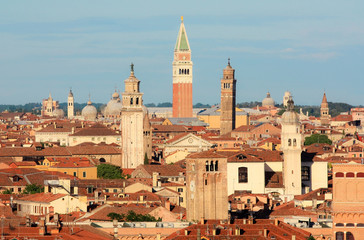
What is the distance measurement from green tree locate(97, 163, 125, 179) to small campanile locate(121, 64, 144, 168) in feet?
20.7

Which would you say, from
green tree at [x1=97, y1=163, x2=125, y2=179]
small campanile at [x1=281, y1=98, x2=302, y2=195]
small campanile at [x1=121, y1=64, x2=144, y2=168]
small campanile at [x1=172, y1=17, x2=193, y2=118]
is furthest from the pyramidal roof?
small campanile at [x1=281, y1=98, x2=302, y2=195]

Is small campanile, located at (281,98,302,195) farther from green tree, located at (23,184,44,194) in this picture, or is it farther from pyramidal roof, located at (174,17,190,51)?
pyramidal roof, located at (174,17,190,51)

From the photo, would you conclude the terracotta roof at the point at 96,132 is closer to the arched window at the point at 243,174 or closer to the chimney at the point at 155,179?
the chimney at the point at 155,179

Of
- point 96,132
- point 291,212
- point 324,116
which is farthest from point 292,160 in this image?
point 324,116

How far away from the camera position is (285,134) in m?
73.6

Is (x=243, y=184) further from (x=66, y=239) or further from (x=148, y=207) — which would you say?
(x=66, y=239)

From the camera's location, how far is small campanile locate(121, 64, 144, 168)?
9519 centimetres

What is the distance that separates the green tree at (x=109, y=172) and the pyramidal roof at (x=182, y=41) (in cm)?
7313

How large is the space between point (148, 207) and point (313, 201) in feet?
27.4

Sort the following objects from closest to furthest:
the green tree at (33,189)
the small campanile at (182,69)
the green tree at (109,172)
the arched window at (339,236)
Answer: the arched window at (339,236), the green tree at (33,189), the green tree at (109,172), the small campanile at (182,69)

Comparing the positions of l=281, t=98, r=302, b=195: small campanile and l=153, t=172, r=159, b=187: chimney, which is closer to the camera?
l=281, t=98, r=302, b=195: small campanile

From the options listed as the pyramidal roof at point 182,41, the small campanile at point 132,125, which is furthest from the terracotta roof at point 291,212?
the pyramidal roof at point 182,41

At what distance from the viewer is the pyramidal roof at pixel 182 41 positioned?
161 m

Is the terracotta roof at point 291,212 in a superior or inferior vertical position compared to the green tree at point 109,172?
inferior
